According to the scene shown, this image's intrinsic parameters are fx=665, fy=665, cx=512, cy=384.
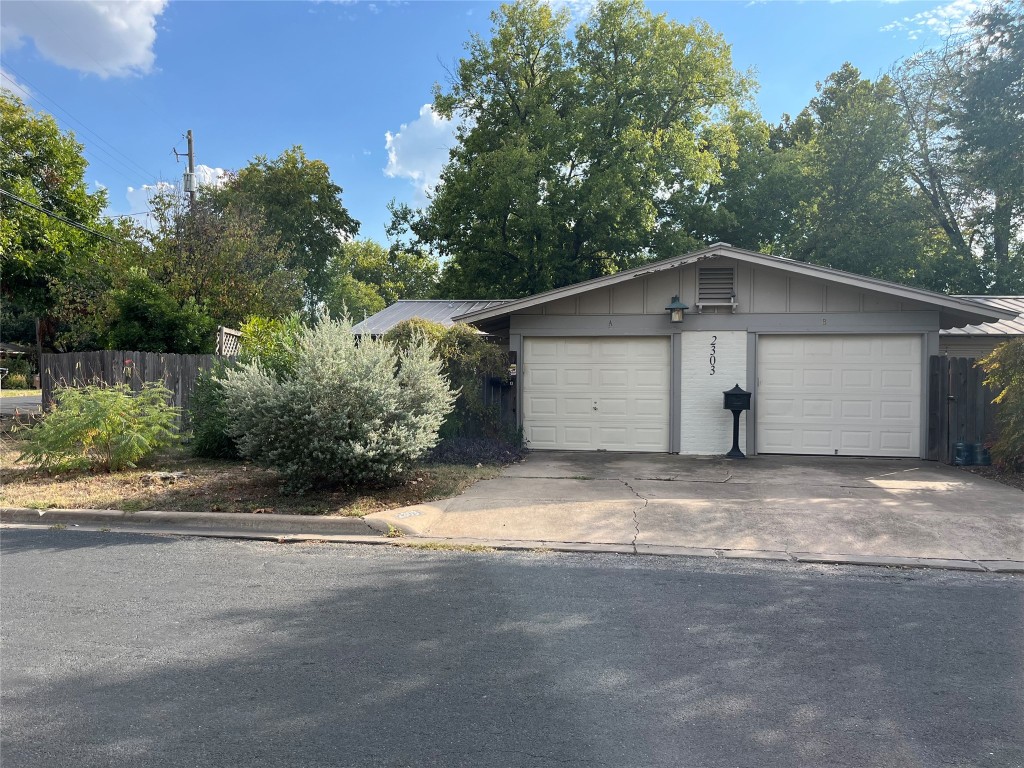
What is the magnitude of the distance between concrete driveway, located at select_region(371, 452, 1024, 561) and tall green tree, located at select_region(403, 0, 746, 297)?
15048mm

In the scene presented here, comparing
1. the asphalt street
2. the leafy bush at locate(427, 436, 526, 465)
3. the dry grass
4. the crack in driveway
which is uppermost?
the leafy bush at locate(427, 436, 526, 465)

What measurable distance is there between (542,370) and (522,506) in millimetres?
5458

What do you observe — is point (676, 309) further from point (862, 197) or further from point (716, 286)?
point (862, 197)

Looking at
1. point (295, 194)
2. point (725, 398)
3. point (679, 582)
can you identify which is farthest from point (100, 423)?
point (295, 194)

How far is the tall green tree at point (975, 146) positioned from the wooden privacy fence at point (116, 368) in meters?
23.8

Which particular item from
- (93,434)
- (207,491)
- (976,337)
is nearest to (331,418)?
(207,491)

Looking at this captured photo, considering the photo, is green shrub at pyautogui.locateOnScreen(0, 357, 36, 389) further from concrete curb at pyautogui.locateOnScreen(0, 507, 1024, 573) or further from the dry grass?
concrete curb at pyautogui.locateOnScreen(0, 507, 1024, 573)

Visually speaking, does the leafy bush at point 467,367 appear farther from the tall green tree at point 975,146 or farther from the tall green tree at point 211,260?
the tall green tree at point 975,146

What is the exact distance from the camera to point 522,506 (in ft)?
25.8

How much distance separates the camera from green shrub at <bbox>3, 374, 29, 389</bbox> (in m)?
41.7

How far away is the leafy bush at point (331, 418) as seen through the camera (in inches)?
298

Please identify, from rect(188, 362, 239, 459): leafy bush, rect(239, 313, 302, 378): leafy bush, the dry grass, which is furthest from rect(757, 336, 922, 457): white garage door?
rect(188, 362, 239, 459): leafy bush

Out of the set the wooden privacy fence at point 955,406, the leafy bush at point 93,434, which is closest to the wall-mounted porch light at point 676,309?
the wooden privacy fence at point 955,406

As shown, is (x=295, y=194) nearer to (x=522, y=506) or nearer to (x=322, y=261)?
(x=322, y=261)
